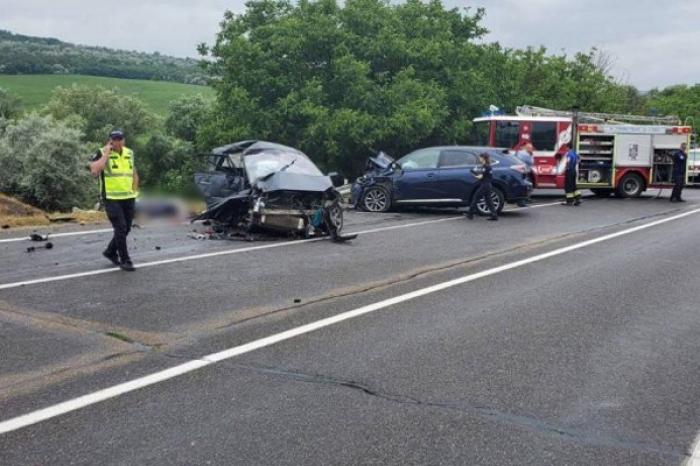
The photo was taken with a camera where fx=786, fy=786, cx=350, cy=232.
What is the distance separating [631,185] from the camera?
26.1m

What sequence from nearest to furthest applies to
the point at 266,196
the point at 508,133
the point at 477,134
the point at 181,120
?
the point at 266,196 → the point at 508,133 → the point at 477,134 → the point at 181,120

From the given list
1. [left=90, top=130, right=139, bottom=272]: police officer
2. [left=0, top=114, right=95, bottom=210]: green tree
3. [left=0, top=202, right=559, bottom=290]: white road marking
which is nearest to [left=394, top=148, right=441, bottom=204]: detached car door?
[left=0, top=202, right=559, bottom=290]: white road marking

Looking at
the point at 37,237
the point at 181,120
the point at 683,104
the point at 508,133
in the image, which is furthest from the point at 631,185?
the point at 683,104

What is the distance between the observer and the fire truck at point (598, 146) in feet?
83.3

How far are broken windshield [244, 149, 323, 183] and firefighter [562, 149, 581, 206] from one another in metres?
10.6

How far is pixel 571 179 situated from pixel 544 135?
2997 mm

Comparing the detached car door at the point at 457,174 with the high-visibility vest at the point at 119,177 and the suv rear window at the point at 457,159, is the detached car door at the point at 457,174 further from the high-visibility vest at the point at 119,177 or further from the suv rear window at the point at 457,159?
the high-visibility vest at the point at 119,177

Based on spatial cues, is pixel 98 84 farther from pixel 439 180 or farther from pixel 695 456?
pixel 695 456

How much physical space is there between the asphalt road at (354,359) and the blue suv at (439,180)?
24.6ft

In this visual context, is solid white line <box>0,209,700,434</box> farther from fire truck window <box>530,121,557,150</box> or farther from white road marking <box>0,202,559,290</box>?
fire truck window <box>530,121,557,150</box>

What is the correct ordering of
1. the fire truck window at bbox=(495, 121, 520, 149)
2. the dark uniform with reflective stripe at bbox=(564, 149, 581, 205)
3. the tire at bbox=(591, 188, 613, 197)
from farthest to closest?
1. the tire at bbox=(591, 188, 613, 197)
2. the fire truck window at bbox=(495, 121, 520, 149)
3. the dark uniform with reflective stripe at bbox=(564, 149, 581, 205)

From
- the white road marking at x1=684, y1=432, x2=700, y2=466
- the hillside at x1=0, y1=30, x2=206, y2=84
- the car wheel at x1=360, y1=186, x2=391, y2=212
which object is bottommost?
the white road marking at x1=684, y1=432, x2=700, y2=466

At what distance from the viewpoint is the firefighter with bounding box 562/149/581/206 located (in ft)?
74.6

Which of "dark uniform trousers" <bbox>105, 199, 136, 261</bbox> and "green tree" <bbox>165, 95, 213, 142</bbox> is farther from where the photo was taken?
"green tree" <bbox>165, 95, 213, 142</bbox>
